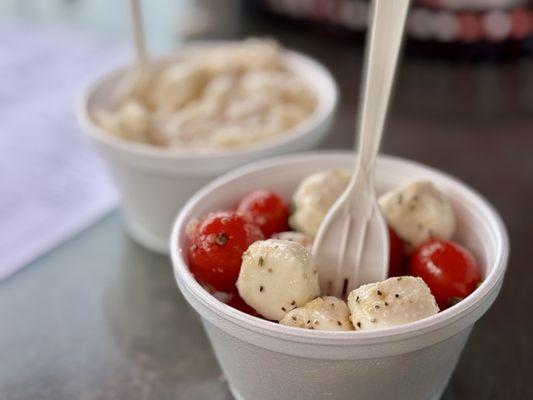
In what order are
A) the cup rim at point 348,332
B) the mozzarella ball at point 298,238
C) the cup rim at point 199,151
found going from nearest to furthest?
the cup rim at point 348,332, the mozzarella ball at point 298,238, the cup rim at point 199,151

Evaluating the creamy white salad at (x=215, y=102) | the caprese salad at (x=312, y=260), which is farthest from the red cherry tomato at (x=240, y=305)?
the creamy white salad at (x=215, y=102)

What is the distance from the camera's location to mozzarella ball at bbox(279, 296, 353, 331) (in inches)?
18.2

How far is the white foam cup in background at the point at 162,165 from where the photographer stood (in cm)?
67

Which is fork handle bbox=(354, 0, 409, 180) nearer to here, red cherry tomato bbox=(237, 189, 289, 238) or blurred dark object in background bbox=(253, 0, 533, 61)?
red cherry tomato bbox=(237, 189, 289, 238)

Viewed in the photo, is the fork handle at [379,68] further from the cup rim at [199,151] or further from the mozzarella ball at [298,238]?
the cup rim at [199,151]

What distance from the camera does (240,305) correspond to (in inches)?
20.3

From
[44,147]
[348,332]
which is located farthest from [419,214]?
[44,147]

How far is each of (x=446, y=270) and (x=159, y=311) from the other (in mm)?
263

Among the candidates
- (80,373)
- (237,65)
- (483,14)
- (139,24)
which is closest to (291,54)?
(237,65)

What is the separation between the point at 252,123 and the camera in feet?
2.42

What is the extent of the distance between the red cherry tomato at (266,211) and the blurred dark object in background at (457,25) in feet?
1.79

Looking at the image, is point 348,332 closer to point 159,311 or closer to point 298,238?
point 298,238

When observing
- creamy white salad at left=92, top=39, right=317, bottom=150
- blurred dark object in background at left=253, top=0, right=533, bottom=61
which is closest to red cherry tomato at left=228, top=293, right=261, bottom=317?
creamy white salad at left=92, top=39, right=317, bottom=150

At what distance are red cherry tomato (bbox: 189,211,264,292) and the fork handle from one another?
0.09m
